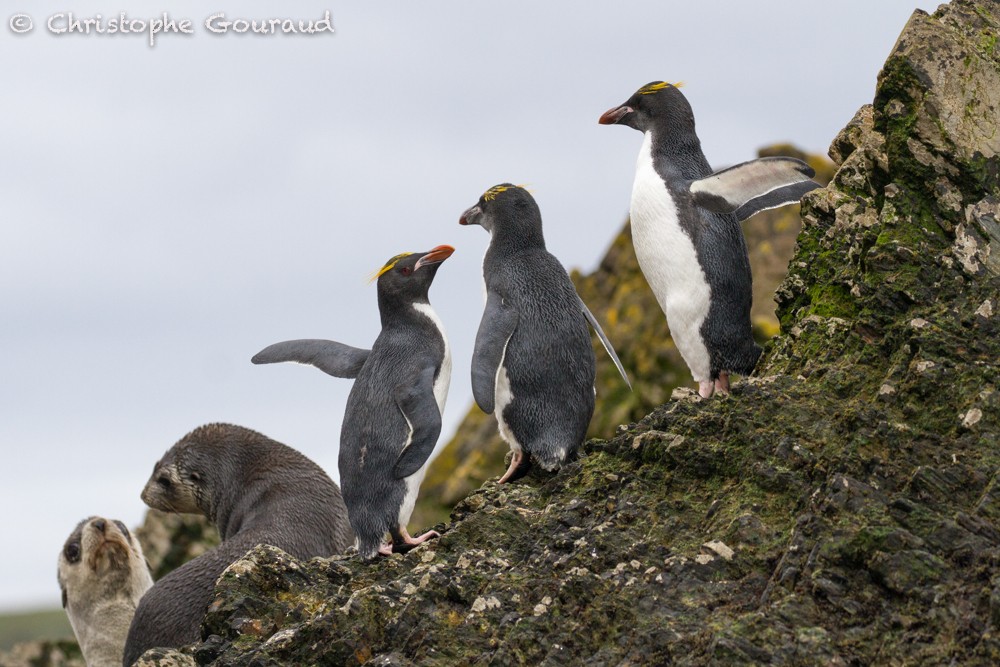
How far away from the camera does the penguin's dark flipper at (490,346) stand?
7.35m

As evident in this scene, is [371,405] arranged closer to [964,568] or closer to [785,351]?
[785,351]

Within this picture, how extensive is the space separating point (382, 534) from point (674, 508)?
1.98m

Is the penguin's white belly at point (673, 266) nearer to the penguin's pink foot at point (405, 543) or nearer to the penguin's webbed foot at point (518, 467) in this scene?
the penguin's webbed foot at point (518, 467)

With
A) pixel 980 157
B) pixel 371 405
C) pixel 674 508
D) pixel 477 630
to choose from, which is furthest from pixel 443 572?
pixel 980 157

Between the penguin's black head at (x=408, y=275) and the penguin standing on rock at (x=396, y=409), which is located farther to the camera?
the penguin's black head at (x=408, y=275)

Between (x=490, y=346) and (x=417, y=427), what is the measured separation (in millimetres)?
615

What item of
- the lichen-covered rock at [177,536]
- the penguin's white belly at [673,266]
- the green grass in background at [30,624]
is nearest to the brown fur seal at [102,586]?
the lichen-covered rock at [177,536]

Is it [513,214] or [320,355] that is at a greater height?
[513,214]

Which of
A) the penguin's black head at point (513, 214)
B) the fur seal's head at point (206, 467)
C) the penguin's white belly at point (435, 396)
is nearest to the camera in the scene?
the penguin's white belly at point (435, 396)

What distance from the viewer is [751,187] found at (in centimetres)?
814

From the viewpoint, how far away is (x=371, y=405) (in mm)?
7844

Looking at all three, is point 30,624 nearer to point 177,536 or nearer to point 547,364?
point 177,536

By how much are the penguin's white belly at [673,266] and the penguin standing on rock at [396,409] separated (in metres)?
1.21

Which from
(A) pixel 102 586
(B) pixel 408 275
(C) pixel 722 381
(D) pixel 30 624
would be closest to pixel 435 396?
(B) pixel 408 275
